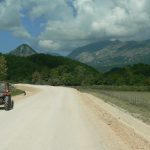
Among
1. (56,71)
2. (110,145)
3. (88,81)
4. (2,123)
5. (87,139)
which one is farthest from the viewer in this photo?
(56,71)

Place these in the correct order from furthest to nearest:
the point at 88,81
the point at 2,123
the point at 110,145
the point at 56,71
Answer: the point at 56,71, the point at 88,81, the point at 2,123, the point at 110,145

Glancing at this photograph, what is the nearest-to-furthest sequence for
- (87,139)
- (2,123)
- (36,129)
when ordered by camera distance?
(87,139) → (36,129) → (2,123)

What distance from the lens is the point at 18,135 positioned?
53.8ft

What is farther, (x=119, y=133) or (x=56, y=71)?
(x=56, y=71)

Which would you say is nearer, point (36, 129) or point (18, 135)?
point (18, 135)

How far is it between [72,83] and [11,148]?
157 meters

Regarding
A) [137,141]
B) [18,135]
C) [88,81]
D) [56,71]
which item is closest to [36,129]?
[18,135]

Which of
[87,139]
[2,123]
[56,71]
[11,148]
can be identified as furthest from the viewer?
[56,71]

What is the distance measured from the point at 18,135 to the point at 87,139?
96.3 inches

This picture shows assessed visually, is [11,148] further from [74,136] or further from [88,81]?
[88,81]

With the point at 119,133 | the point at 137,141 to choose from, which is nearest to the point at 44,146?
the point at 137,141

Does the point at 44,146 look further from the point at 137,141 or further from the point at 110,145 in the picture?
the point at 137,141

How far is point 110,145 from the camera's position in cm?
1462

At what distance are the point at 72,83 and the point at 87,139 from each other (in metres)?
154
